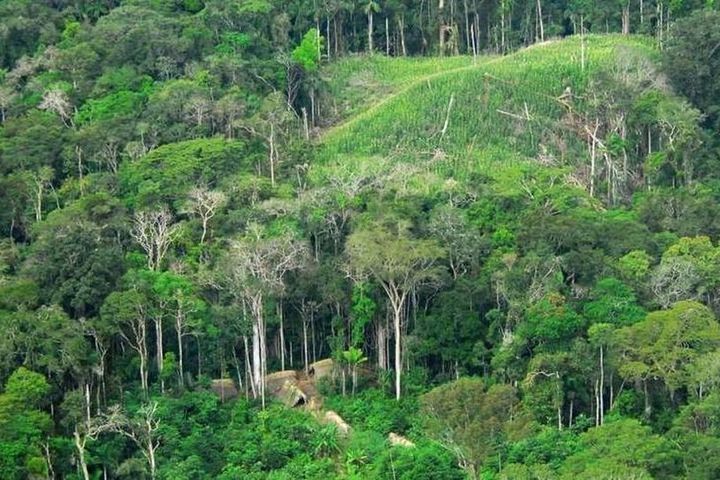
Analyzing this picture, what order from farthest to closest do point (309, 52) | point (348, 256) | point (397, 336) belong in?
point (309, 52)
point (348, 256)
point (397, 336)

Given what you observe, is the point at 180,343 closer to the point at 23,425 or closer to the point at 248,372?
the point at 248,372

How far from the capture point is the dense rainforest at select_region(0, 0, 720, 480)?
41281 millimetres

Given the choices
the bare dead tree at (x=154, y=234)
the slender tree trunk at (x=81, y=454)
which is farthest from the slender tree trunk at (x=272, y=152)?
the slender tree trunk at (x=81, y=454)

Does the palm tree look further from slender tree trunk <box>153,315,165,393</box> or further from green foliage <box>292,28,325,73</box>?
slender tree trunk <box>153,315,165,393</box>

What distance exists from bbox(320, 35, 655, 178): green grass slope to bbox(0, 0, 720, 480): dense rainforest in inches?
4.9

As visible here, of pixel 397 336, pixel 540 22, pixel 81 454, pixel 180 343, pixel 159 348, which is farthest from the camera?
pixel 540 22

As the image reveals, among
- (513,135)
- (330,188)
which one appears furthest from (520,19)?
(330,188)

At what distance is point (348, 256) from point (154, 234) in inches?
236

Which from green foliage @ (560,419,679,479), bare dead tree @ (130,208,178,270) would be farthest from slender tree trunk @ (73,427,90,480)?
green foliage @ (560,419,679,479)

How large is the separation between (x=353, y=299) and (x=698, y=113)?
Result: 1638cm

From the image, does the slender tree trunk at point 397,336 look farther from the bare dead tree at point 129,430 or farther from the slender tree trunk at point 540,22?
the slender tree trunk at point 540,22

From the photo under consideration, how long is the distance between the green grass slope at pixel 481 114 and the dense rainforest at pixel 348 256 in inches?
4.9

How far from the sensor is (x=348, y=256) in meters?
46.7

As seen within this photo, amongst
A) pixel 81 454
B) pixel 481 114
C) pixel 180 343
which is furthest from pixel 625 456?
pixel 481 114
